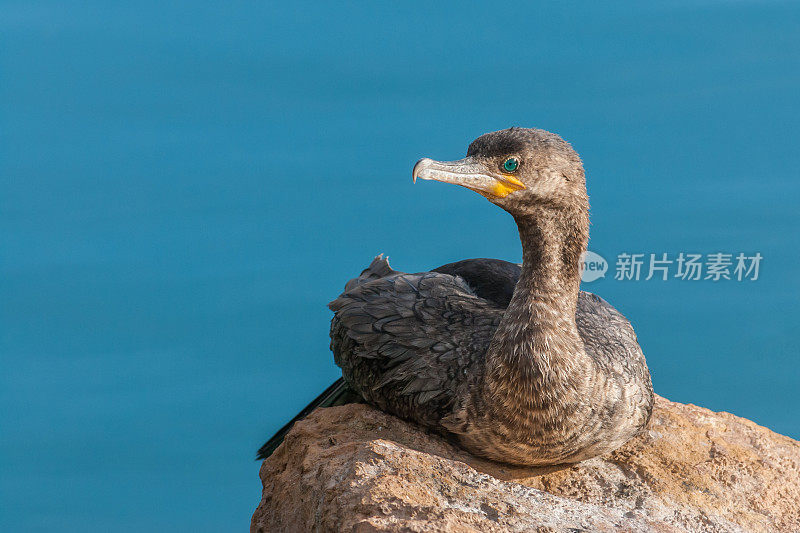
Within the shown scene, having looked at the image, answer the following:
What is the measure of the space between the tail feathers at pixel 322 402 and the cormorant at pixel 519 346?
50 cm

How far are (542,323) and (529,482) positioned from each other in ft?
2.41

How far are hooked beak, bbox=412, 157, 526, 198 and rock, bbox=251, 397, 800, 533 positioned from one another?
108 cm

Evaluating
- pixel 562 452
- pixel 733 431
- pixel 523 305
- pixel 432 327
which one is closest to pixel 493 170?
pixel 523 305

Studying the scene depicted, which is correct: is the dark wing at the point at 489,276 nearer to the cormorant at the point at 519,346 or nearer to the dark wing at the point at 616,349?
the cormorant at the point at 519,346

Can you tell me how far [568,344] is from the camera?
166 inches

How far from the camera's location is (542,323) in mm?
4203

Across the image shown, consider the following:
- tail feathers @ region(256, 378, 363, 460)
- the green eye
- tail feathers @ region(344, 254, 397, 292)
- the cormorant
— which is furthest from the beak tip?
tail feathers @ region(256, 378, 363, 460)

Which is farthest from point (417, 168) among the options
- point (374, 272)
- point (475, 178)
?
point (374, 272)

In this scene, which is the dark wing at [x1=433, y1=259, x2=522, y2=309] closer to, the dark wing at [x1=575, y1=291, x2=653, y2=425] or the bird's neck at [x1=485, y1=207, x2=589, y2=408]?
the dark wing at [x1=575, y1=291, x2=653, y2=425]

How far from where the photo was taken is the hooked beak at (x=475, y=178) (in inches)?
154

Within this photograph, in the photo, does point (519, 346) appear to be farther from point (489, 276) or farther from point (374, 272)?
point (374, 272)

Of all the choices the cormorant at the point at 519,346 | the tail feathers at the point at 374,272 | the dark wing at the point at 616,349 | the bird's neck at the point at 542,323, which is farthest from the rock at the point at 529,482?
the tail feathers at the point at 374,272

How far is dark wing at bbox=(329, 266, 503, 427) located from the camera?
4438 millimetres

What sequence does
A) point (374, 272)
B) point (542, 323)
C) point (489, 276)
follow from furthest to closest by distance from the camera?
point (374, 272) → point (489, 276) → point (542, 323)
